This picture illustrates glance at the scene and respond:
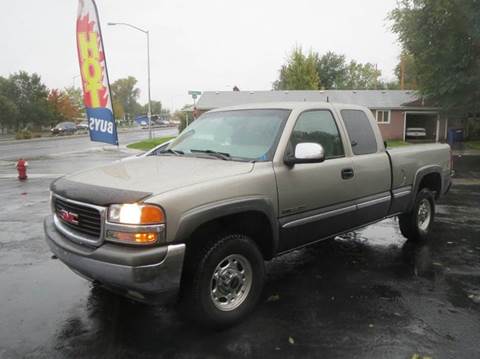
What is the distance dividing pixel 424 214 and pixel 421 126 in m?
33.8

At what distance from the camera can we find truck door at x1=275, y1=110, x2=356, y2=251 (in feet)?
12.8

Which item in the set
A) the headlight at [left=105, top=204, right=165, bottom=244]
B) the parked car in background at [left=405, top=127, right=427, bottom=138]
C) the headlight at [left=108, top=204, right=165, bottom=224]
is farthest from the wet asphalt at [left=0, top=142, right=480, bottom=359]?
the parked car in background at [left=405, top=127, right=427, bottom=138]

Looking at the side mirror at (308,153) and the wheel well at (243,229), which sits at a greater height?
the side mirror at (308,153)

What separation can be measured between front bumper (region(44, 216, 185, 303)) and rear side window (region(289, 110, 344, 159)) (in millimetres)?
1661

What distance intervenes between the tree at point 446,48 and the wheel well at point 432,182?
16.6m

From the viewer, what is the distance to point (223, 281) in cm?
354

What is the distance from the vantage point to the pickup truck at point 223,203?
9.99 feet

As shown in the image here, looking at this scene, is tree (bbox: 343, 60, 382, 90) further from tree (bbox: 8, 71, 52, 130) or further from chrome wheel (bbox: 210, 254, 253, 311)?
chrome wheel (bbox: 210, 254, 253, 311)

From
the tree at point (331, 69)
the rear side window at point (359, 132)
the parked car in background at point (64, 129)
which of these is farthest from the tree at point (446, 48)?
the parked car in background at point (64, 129)

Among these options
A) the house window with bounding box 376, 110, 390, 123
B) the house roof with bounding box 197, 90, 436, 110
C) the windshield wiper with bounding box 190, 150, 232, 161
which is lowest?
the windshield wiper with bounding box 190, 150, 232, 161

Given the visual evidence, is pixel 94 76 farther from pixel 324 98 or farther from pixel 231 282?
pixel 324 98

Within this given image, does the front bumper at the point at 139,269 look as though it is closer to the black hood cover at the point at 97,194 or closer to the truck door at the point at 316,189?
the black hood cover at the point at 97,194

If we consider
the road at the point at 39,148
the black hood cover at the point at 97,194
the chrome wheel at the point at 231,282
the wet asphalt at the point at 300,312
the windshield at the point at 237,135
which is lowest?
the road at the point at 39,148

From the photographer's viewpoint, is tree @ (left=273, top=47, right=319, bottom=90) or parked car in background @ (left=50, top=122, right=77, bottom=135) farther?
parked car in background @ (left=50, top=122, right=77, bottom=135)
